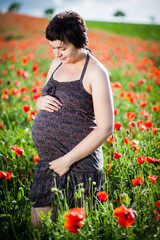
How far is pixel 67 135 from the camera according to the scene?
142cm

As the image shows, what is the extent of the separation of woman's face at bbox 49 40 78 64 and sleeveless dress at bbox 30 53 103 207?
115mm

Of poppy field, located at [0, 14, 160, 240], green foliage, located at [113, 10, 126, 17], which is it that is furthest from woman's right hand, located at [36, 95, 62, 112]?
green foliage, located at [113, 10, 126, 17]

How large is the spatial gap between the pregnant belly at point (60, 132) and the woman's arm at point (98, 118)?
0.09 m

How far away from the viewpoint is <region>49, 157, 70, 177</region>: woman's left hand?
1.38 m

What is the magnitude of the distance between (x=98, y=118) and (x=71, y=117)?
202mm

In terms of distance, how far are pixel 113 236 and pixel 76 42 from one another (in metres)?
1.15

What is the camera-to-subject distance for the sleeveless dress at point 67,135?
1390 mm

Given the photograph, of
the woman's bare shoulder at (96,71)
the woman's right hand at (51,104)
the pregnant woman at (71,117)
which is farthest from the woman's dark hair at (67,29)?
the woman's right hand at (51,104)

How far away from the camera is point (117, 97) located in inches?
144

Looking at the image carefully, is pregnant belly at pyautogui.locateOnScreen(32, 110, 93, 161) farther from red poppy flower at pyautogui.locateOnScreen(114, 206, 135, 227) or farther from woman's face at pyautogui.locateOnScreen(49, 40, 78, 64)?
red poppy flower at pyautogui.locateOnScreen(114, 206, 135, 227)

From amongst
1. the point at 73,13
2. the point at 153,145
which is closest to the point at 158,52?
the point at 153,145

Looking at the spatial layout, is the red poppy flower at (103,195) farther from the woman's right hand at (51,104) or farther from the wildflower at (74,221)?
the woman's right hand at (51,104)

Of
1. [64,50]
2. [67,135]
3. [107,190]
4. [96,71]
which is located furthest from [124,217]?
[64,50]

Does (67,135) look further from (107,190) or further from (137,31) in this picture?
(137,31)
